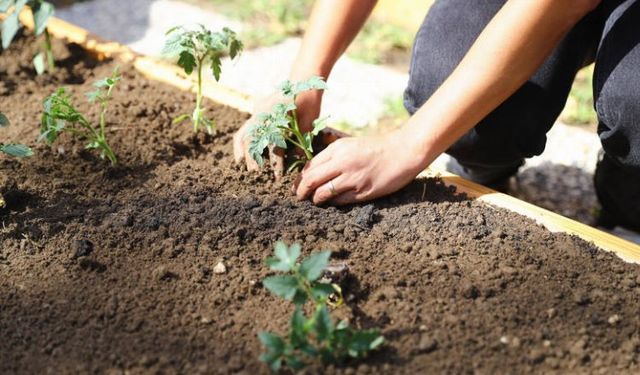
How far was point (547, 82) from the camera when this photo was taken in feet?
7.27

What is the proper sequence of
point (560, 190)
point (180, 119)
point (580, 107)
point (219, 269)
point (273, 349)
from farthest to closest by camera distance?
point (580, 107), point (560, 190), point (180, 119), point (219, 269), point (273, 349)

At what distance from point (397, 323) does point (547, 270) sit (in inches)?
16.6

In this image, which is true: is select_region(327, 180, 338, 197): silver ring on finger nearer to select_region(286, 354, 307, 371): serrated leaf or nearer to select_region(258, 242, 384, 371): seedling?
select_region(258, 242, 384, 371): seedling

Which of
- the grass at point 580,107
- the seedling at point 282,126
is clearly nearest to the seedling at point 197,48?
the seedling at point 282,126

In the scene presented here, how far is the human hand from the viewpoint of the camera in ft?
6.22

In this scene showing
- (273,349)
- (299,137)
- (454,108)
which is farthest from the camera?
(299,137)

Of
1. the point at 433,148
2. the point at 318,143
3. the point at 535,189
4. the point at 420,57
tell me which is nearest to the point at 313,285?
the point at 433,148

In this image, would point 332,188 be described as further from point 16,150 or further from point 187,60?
point 16,150

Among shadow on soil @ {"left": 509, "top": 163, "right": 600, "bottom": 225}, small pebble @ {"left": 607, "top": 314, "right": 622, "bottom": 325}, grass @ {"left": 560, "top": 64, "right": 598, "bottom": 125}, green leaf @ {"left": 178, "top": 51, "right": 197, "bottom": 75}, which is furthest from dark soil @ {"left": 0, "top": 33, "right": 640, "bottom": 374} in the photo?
grass @ {"left": 560, "top": 64, "right": 598, "bottom": 125}

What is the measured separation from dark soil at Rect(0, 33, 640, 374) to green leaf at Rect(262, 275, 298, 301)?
0.55ft

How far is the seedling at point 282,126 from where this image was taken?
6.18 ft

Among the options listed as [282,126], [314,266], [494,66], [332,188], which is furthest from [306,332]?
[494,66]

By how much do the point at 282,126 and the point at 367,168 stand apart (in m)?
0.26

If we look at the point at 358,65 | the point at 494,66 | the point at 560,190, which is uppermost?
the point at 494,66
